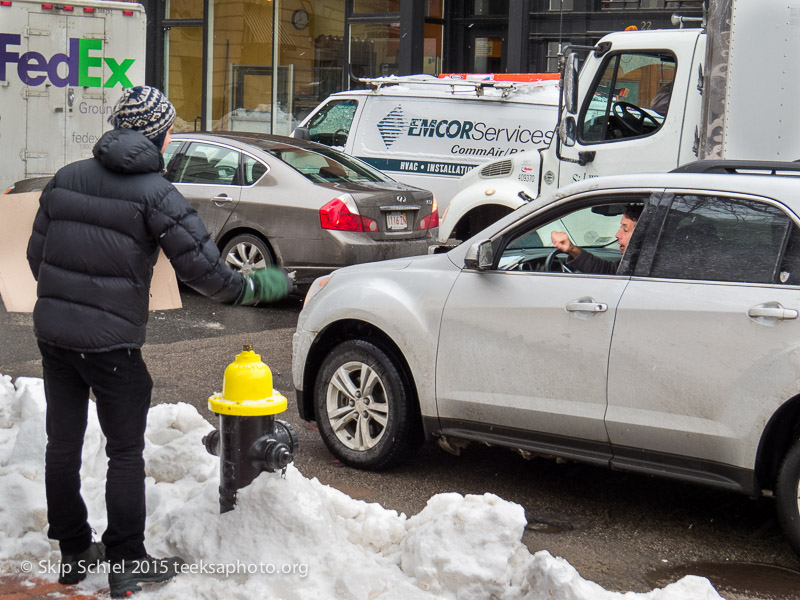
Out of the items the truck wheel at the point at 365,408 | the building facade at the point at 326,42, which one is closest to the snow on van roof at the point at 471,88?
the building facade at the point at 326,42

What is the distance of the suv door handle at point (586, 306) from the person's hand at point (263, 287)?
4.90 feet

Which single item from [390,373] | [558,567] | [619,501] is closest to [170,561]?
[558,567]

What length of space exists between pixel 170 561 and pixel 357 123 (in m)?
10.3

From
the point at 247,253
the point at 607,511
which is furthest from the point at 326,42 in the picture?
the point at 607,511

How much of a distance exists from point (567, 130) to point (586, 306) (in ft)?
17.1

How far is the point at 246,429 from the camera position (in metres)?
4.54

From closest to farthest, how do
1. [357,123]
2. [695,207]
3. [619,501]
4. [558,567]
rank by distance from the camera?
[558,567] → [695,207] → [619,501] → [357,123]

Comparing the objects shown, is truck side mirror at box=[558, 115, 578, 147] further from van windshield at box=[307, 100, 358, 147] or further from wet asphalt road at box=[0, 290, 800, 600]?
van windshield at box=[307, 100, 358, 147]

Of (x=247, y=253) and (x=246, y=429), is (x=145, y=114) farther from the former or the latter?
(x=247, y=253)

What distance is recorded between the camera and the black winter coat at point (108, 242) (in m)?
4.14

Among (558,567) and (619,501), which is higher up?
(558,567)

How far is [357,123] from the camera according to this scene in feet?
46.5

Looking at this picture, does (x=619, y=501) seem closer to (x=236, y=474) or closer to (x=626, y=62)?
(x=236, y=474)

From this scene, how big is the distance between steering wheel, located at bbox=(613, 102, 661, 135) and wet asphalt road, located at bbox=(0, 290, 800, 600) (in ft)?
13.6
